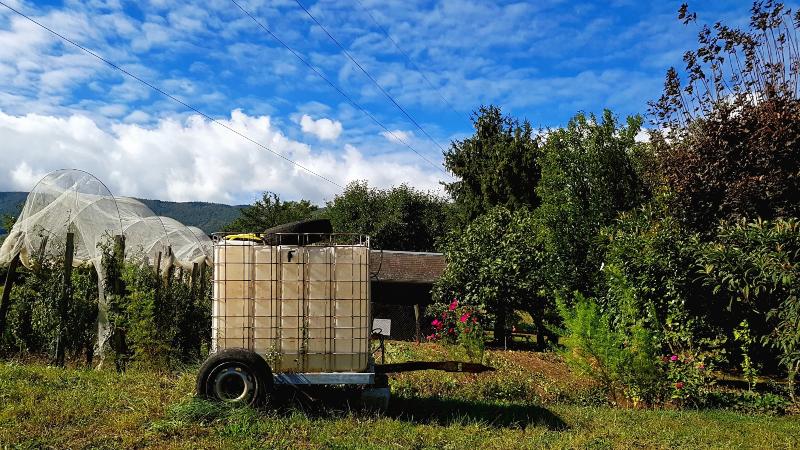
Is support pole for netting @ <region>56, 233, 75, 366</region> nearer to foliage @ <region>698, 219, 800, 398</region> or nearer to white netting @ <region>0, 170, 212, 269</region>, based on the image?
white netting @ <region>0, 170, 212, 269</region>

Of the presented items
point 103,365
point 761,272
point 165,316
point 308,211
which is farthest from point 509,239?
Answer: point 308,211

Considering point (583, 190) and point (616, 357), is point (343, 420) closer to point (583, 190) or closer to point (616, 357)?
point (616, 357)

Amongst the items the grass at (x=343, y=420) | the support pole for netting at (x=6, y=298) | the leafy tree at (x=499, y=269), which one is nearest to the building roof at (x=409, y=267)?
the leafy tree at (x=499, y=269)

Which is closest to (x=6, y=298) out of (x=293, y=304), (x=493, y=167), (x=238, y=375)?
(x=238, y=375)

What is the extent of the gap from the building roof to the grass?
15609 millimetres

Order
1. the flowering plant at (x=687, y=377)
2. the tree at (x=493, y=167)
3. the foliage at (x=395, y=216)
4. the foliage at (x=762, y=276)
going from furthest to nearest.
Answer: the foliage at (x=395, y=216) < the tree at (x=493, y=167) < the flowering plant at (x=687, y=377) < the foliage at (x=762, y=276)

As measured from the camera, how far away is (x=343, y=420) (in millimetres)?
7102

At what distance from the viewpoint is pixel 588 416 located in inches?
336

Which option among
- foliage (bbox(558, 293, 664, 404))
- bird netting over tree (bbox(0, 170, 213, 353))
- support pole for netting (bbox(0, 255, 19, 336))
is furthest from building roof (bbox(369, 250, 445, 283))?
support pole for netting (bbox(0, 255, 19, 336))

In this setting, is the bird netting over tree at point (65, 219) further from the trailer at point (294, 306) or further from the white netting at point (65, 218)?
the trailer at point (294, 306)

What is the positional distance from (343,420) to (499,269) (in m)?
11.8

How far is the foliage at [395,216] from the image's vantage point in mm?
47406

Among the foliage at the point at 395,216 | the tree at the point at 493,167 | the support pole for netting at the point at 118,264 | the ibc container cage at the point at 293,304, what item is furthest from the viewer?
the foliage at the point at 395,216

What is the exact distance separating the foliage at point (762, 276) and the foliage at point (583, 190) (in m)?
4.59
